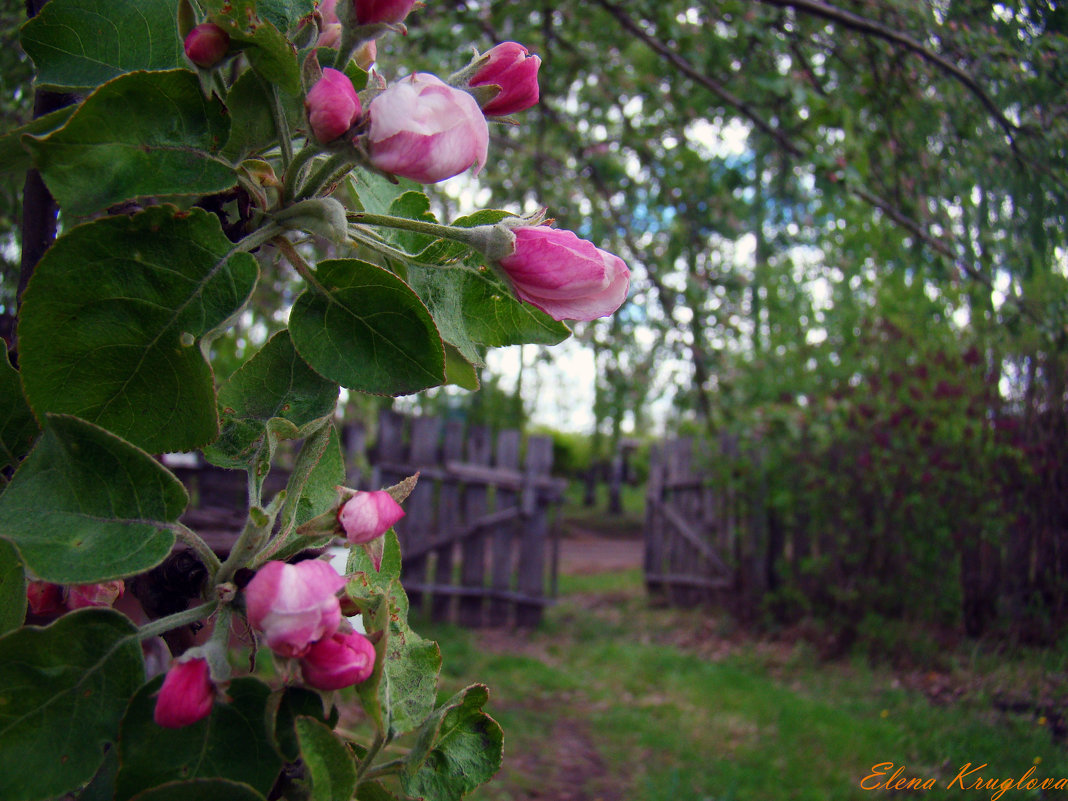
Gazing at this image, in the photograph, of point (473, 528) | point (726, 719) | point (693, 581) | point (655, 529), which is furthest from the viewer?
point (655, 529)

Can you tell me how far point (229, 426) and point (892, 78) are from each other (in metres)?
3.22

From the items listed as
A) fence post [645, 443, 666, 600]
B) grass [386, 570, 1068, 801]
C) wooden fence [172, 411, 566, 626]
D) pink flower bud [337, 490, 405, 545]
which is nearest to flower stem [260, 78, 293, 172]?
pink flower bud [337, 490, 405, 545]

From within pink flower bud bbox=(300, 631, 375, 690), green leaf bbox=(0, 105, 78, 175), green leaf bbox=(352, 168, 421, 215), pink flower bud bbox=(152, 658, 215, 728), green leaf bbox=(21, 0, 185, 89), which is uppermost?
green leaf bbox=(21, 0, 185, 89)

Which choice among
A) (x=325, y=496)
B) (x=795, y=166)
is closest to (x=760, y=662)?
(x=795, y=166)

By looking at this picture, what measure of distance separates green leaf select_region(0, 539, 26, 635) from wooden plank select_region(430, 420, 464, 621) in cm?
653

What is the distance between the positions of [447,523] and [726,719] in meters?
3.32

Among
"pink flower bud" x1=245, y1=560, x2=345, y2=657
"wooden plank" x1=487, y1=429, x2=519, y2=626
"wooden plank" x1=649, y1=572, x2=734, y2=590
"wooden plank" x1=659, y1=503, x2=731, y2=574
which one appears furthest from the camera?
"wooden plank" x1=659, y1=503, x2=731, y2=574

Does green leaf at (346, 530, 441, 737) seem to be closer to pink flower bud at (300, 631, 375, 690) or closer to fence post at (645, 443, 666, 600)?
pink flower bud at (300, 631, 375, 690)

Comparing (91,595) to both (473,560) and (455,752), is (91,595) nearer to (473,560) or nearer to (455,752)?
(455,752)

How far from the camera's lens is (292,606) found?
39cm

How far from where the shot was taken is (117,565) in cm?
42

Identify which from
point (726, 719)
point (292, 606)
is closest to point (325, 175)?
point (292, 606)

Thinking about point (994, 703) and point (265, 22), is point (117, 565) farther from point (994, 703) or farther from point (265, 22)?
point (994, 703)

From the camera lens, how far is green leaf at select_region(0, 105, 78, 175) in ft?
1.51
